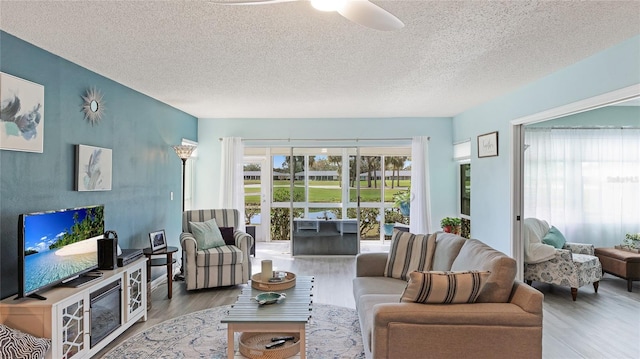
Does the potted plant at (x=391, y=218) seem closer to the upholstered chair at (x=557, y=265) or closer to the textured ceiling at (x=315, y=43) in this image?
the upholstered chair at (x=557, y=265)

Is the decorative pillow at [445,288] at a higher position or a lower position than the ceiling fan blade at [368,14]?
lower

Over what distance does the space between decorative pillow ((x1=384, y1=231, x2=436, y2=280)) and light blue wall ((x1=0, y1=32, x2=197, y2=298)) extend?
2816 millimetres

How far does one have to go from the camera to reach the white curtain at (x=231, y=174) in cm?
630

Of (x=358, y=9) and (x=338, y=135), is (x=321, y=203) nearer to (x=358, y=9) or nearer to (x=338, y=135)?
(x=338, y=135)

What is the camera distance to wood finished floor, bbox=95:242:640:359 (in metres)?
3.00

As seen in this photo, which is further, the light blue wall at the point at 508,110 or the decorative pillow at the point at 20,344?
the light blue wall at the point at 508,110

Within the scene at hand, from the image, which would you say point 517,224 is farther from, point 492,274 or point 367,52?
point 367,52

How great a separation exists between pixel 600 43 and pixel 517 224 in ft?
7.10

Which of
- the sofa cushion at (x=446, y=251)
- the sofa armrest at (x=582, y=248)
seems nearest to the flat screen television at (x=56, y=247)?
the sofa cushion at (x=446, y=251)

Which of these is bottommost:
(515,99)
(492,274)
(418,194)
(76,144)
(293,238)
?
(293,238)

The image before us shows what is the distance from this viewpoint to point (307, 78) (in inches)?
151

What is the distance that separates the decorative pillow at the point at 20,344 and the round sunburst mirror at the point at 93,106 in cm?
190

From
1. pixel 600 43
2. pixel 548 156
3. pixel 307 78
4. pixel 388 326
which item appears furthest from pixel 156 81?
pixel 548 156

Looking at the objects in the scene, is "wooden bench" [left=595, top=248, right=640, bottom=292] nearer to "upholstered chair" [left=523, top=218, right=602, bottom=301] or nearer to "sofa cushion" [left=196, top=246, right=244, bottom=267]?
"upholstered chair" [left=523, top=218, right=602, bottom=301]
